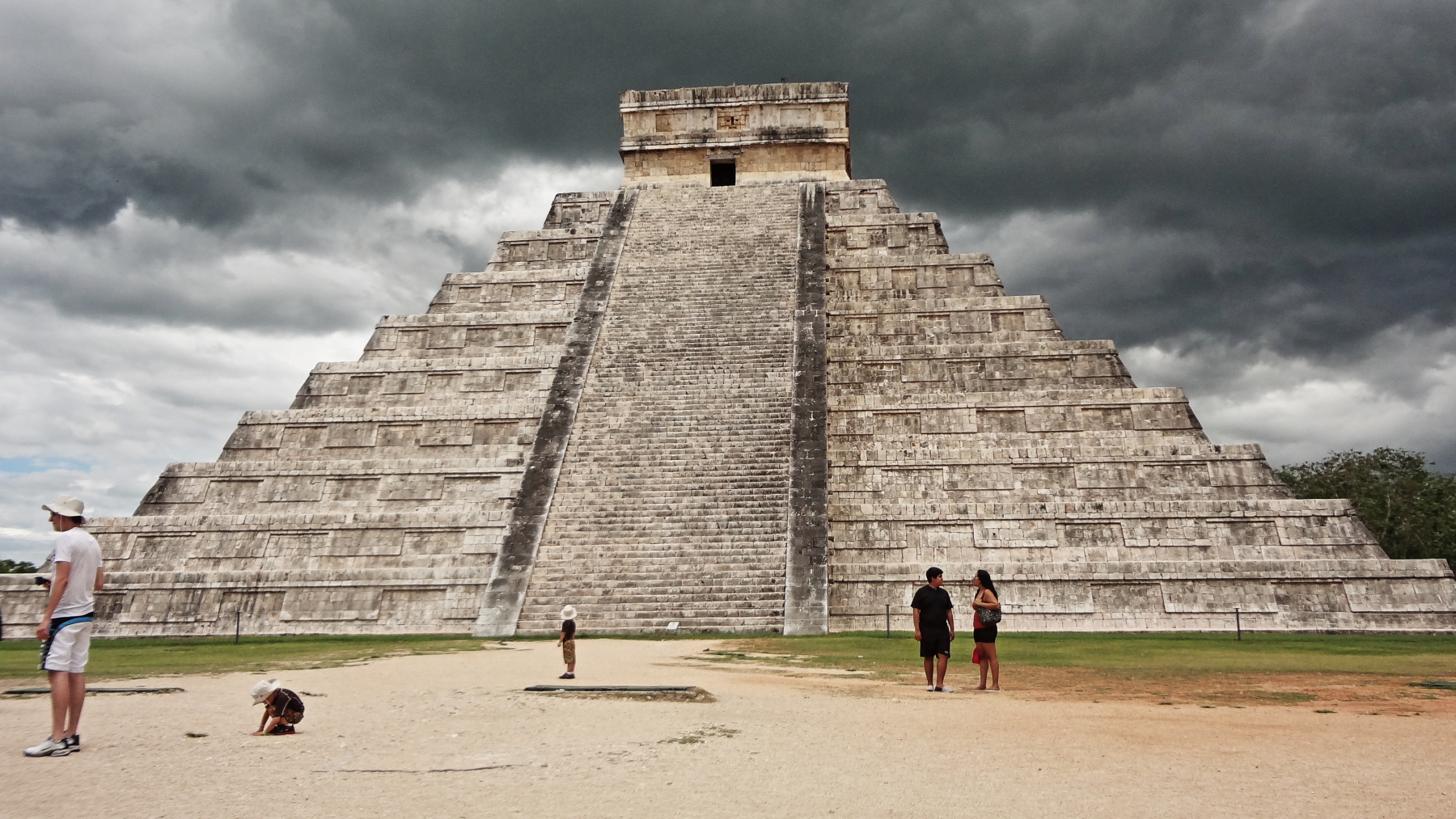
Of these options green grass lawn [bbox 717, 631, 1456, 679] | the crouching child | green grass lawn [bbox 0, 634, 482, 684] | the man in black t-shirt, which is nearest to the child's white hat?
the crouching child

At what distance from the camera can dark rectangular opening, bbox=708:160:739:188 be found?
2633 centimetres

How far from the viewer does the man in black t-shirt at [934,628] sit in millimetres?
8445

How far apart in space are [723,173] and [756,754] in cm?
2276

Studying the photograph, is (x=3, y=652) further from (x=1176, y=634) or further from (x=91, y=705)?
(x=1176, y=634)

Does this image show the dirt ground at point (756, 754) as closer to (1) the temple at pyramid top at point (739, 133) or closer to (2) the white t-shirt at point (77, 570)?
(2) the white t-shirt at point (77, 570)

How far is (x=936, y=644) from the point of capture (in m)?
8.46

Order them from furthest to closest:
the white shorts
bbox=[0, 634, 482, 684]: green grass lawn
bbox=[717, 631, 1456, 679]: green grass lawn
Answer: bbox=[0, 634, 482, 684]: green grass lawn < bbox=[717, 631, 1456, 679]: green grass lawn < the white shorts

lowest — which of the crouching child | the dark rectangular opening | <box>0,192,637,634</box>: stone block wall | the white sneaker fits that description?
the white sneaker

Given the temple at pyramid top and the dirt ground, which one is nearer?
the dirt ground

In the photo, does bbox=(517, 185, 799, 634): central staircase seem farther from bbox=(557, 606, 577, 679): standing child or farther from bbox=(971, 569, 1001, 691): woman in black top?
bbox=(971, 569, 1001, 691): woman in black top

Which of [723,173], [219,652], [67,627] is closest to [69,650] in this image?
[67,627]

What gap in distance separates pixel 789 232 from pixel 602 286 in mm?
4652

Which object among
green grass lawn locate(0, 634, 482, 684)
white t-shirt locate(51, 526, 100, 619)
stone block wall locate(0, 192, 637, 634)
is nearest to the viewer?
white t-shirt locate(51, 526, 100, 619)

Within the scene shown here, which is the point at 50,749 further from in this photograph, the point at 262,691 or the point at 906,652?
the point at 906,652
